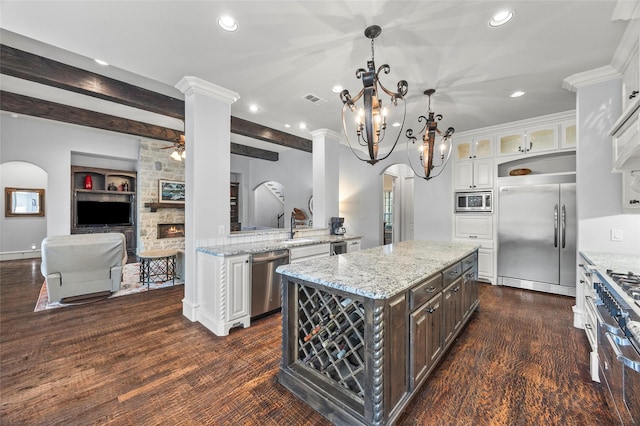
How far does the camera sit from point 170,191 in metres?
7.35

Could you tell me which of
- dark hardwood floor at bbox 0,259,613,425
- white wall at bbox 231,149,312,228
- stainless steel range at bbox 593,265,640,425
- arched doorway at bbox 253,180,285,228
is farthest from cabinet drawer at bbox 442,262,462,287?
arched doorway at bbox 253,180,285,228

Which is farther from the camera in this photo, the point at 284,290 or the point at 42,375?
the point at 42,375

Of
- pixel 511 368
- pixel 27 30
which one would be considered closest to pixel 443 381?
pixel 511 368

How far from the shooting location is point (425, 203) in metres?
5.33

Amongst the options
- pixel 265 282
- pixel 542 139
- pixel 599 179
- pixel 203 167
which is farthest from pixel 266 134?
pixel 599 179

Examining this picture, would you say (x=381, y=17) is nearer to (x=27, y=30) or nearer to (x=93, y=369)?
(x=27, y=30)

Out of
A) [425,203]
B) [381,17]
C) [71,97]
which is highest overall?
[71,97]

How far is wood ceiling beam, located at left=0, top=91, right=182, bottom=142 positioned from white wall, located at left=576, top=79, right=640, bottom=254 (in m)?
6.85

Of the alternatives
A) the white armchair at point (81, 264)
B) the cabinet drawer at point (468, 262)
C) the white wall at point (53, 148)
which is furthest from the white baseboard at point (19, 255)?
the cabinet drawer at point (468, 262)

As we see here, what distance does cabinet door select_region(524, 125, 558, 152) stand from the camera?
13.2ft

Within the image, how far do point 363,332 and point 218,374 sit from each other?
130 cm

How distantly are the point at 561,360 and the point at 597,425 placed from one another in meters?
0.80

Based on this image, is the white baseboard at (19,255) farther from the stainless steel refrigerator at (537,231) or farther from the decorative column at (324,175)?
the stainless steel refrigerator at (537,231)

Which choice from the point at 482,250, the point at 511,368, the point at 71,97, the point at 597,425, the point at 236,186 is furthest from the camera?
the point at 236,186
